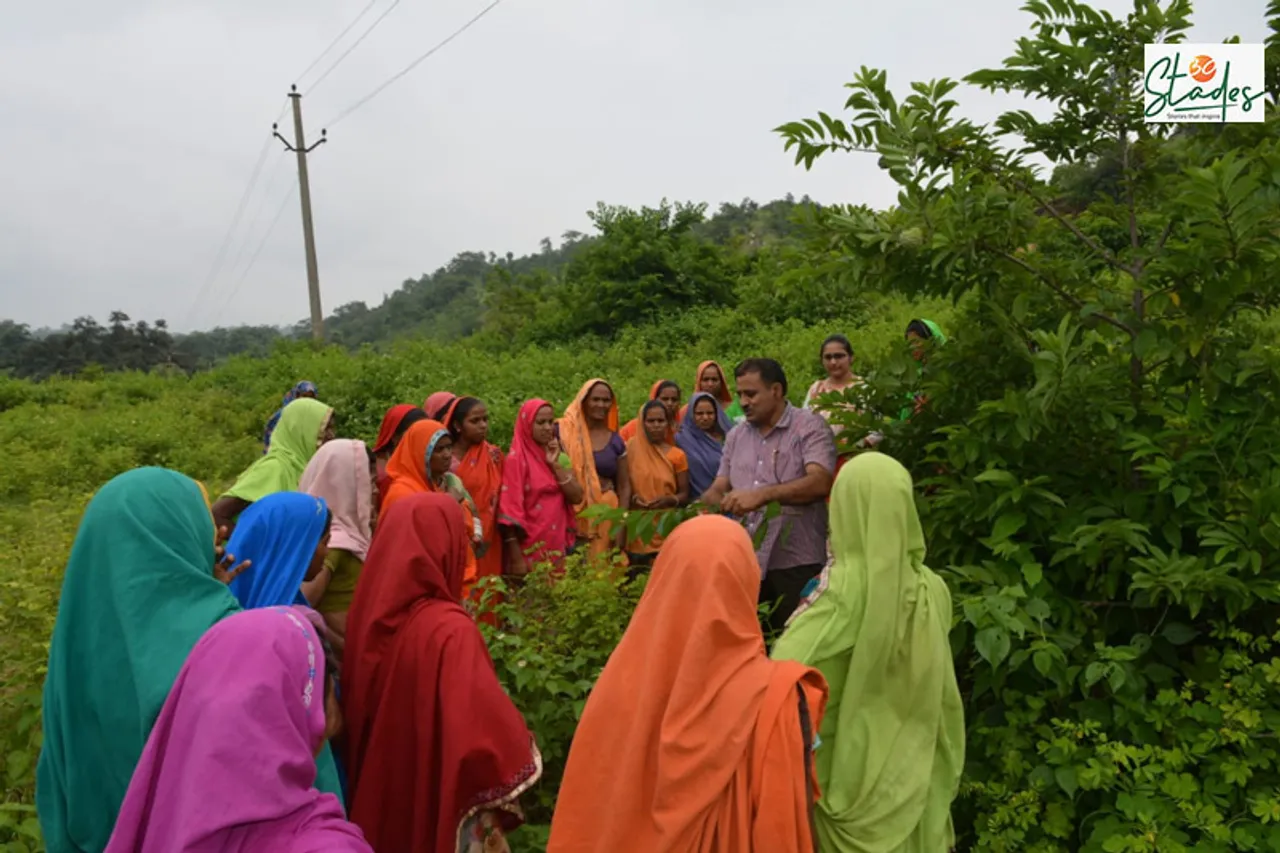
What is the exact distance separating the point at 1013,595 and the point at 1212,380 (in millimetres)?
1238

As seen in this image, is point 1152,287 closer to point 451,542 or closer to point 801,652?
point 801,652

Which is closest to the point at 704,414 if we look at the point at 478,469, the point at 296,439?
the point at 478,469

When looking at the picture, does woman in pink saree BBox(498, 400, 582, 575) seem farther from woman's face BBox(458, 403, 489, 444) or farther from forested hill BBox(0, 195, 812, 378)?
forested hill BBox(0, 195, 812, 378)

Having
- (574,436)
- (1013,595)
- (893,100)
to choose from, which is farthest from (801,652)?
(574,436)

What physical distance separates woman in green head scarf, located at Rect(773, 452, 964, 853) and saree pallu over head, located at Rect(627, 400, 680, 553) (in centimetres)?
381

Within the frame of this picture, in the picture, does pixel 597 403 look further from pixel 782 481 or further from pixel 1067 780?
pixel 1067 780

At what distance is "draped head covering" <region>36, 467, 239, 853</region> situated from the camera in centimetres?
236

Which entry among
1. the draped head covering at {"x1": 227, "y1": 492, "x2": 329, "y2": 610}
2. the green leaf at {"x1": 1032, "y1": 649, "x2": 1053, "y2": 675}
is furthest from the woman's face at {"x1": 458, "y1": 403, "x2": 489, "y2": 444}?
the green leaf at {"x1": 1032, "y1": 649, "x2": 1053, "y2": 675}

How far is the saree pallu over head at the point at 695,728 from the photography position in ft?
6.85

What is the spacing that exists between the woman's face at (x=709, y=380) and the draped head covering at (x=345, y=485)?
3285mm

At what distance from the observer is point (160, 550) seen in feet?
8.16

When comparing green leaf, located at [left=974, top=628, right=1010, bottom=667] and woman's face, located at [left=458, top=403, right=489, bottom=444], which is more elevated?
woman's face, located at [left=458, top=403, right=489, bottom=444]

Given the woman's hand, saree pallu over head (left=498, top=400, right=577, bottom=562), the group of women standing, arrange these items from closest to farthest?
the group of women standing → the woman's hand → saree pallu over head (left=498, top=400, right=577, bottom=562)

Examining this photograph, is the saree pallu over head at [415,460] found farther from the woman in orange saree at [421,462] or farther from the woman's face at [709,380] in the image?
the woman's face at [709,380]
